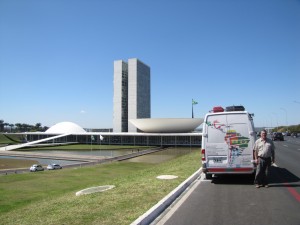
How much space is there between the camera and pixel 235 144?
11.0 m

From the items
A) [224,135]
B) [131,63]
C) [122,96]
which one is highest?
[131,63]

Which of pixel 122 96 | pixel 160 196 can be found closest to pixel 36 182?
pixel 160 196

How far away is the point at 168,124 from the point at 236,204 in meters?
90.0

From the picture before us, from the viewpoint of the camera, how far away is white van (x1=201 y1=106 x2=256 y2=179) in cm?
1092

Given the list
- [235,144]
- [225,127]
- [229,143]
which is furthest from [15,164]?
[235,144]

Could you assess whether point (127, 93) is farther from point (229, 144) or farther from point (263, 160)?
point (263, 160)

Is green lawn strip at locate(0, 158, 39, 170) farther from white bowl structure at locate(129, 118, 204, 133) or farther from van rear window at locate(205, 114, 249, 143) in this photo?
white bowl structure at locate(129, 118, 204, 133)

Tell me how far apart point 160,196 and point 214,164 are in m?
3.40

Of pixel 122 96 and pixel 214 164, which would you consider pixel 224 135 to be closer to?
pixel 214 164

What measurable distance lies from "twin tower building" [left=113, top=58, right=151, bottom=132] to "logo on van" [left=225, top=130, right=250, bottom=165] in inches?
4533

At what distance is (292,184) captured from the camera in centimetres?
1065

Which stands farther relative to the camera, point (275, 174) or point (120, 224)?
point (275, 174)

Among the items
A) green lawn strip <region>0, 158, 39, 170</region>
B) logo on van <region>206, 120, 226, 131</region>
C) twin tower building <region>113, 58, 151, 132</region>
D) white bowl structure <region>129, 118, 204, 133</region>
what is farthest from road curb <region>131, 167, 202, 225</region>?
twin tower building <region>113, 58, 151, 132</region>

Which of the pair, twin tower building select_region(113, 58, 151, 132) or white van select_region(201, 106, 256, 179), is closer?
white van select_region(201, 106, 256, 179)
